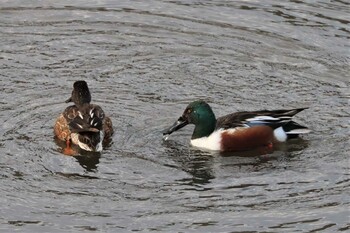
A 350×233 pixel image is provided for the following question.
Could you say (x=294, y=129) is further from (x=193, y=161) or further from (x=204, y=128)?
(x=193, y=161)

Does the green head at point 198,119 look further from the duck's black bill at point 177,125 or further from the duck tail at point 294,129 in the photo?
the duck tail at point 294,129

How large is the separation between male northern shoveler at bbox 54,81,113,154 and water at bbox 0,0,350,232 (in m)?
0.22

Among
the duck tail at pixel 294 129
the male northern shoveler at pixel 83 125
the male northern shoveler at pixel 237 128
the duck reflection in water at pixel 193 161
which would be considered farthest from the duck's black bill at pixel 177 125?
the duck tail at pixel 294 129

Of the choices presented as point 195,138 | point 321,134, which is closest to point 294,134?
point 321,134

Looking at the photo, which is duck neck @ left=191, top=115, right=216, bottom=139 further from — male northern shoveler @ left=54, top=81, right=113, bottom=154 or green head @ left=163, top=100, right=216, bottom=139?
male northern shoveler @ left=54, top=81, right=113, bottom=154

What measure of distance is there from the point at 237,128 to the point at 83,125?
2159mm

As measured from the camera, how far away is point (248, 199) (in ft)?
45.5

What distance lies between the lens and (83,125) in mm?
16078

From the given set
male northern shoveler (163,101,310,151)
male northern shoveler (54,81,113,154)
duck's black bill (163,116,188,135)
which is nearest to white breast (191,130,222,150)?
male northern shoveler (163,101,310,151)

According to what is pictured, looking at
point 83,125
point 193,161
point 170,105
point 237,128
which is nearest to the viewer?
point 193,161

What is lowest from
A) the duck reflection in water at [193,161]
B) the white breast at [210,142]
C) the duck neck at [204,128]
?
the duck reflection in water at [193,161]

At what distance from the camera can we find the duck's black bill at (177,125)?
16094 mm

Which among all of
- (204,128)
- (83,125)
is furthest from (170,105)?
(83,125)

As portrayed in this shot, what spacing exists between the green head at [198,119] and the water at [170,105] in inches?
10.2
